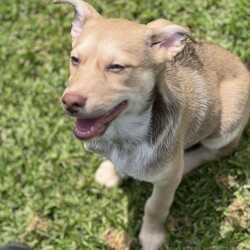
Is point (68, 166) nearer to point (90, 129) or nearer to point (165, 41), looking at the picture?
point (90, 129)

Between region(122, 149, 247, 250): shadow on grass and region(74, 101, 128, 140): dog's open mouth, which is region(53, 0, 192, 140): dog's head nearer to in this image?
region(74, 101, 128, 140): dog's open mouth

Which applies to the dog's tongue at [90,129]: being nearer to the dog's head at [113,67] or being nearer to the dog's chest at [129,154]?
the dog's head at [113,67]

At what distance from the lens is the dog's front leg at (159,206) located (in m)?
4.27

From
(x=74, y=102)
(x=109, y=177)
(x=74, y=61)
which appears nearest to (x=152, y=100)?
(x=74, y=61)

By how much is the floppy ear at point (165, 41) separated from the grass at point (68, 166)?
1.99m

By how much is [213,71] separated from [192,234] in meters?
1.59

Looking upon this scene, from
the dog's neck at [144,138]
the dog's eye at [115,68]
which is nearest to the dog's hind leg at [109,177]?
the dog's neck at [144,138]

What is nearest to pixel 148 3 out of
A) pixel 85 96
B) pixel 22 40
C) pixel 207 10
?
pixel 207 10

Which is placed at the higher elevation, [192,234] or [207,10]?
[207,10]

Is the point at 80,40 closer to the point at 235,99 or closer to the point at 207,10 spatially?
the point at 235,99

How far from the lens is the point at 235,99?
4.62 meters

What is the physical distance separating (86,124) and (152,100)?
1.87 feet

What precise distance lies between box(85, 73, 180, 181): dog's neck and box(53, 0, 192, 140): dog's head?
22 centimetres

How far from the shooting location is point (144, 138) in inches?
159
